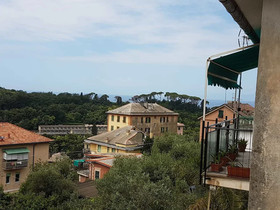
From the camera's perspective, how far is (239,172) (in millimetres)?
4273

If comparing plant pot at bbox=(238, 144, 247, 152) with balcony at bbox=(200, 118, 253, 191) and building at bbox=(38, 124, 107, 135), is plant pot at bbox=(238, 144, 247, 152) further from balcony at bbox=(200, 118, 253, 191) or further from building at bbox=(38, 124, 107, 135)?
building at bbox=(38, 124, 107, 135)

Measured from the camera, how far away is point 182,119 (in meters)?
72.8

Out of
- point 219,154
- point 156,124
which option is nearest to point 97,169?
point 219,154

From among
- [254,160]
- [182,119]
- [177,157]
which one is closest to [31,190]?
[177,157]

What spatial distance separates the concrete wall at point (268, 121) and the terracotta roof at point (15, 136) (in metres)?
29.7

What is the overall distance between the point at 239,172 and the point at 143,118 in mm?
49508

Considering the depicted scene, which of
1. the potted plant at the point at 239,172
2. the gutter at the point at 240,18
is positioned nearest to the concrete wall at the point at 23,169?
the potted plant at the point at 239,172

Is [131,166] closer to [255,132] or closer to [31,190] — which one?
[31,190]

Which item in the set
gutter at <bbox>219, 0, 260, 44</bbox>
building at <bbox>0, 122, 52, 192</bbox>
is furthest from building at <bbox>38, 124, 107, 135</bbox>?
gutter at <bbox>219, 0, 260, 44</bbox>

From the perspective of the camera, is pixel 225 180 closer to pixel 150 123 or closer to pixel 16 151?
pixel 16 151

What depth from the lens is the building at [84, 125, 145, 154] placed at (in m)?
35.3

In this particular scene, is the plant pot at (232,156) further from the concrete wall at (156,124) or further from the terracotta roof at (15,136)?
the concrete wall at (156,124)

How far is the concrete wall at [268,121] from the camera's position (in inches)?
119

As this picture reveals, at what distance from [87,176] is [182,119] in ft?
160
